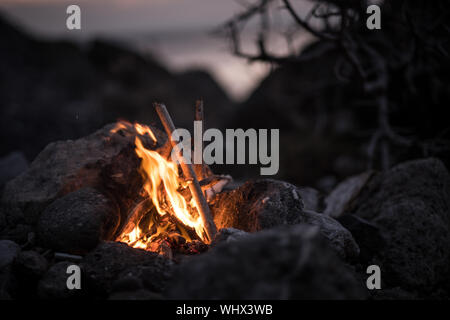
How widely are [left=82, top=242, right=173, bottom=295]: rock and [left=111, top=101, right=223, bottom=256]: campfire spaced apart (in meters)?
0.38

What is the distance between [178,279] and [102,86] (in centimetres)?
1857

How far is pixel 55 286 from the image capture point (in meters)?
3.12

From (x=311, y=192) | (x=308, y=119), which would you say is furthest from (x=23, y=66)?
(x=311, y=192)

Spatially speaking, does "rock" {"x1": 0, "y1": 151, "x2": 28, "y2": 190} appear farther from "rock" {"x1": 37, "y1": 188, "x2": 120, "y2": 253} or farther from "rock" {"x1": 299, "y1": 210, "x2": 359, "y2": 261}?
"rock" {"x1": 299, "y1": 210, "x2": 359, "y2": 261}

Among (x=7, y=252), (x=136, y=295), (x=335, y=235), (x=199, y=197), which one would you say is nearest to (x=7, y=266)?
(x=7, y=252)

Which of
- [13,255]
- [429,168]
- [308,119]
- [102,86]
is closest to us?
[13,255]

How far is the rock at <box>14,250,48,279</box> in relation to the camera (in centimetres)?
327

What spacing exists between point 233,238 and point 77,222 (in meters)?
1.47

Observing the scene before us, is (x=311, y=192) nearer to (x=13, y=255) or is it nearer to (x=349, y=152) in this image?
(x=13, y=255)

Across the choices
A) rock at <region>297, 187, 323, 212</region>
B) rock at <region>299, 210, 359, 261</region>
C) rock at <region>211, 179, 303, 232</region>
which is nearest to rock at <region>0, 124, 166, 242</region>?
rock at <region>211, 179, 303, 232</region>

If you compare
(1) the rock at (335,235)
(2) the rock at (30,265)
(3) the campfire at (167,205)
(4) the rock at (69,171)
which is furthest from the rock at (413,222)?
(2) the rock at (30,265)

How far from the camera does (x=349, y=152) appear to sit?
10344mm

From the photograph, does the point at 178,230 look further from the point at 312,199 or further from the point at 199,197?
the point at 312,199

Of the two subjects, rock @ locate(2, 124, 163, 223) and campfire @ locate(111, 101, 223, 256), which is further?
rock @ locate(2, 124, 163, 223)
